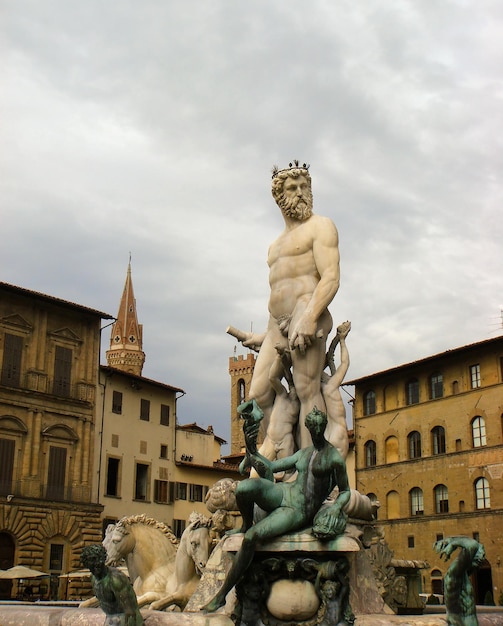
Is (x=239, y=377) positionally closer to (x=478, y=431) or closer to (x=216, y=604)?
(x=478, y=431)

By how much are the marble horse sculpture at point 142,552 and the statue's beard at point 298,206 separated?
11.8 feet

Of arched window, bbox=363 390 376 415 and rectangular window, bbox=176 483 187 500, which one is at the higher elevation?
arched window, bbox=363 390 376 415

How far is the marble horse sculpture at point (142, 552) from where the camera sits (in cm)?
793

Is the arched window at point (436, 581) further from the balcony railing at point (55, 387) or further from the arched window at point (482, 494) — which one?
the balcony railing at point (55, 387)

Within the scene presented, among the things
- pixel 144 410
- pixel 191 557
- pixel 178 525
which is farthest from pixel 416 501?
pixel 191 557

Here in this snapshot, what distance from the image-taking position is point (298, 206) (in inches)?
352

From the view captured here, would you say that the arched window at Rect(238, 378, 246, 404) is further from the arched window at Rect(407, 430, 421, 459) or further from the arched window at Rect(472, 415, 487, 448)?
the arched window at Rect(472, 415, 487, 448)

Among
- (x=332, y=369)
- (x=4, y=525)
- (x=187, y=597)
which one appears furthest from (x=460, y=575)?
(x=4, y=525)

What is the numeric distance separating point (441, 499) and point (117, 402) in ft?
66.1

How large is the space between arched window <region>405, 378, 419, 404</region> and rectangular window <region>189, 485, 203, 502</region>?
14.4m

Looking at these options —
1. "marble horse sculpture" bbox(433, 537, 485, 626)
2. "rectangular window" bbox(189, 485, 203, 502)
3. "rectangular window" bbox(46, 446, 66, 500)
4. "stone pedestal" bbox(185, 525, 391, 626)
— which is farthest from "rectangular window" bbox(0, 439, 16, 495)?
"marble horse sculpture" bbox(433, 537, 485, 626)

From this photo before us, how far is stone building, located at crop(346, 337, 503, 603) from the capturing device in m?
45.6

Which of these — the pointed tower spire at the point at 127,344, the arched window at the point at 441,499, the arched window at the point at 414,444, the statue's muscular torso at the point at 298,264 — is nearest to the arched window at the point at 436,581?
the arched window at the point at 441,499

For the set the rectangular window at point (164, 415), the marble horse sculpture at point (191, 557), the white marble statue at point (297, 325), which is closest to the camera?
the marble horse sculpture at point (191, 557)
